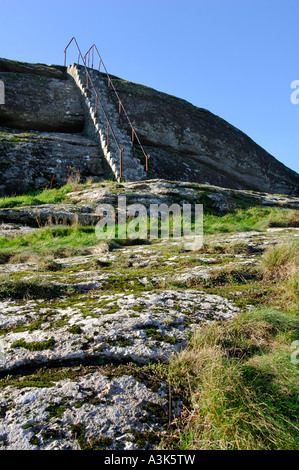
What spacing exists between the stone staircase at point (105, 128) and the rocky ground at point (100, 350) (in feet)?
31.2

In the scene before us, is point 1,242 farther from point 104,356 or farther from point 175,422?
point 175,422

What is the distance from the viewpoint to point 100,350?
100 inches

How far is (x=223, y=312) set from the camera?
3168 millimetres

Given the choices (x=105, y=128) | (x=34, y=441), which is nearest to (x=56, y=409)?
(x=34, y=441)

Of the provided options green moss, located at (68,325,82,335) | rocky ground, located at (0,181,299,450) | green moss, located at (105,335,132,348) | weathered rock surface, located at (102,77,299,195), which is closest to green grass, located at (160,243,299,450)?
rocky ground, located at (0,181,299,450)

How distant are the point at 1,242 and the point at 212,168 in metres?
14.9

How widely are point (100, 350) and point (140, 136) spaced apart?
54.2ft

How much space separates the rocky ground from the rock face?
30.4 ft

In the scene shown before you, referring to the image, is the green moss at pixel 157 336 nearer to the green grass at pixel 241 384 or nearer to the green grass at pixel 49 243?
the green grass at pixel 241 384

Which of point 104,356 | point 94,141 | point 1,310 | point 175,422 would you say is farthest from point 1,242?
point 94,141

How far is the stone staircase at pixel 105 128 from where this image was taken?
1391 centimetres

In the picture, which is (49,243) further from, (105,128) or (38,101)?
(38,101)

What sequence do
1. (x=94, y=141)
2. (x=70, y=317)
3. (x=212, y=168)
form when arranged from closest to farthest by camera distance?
(x=70, y=317) → (x=94, y=141) → (x=212, y=168)

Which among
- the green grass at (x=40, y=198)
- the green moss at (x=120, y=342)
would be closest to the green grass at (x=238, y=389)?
the green moss at (x=120, y=342)
